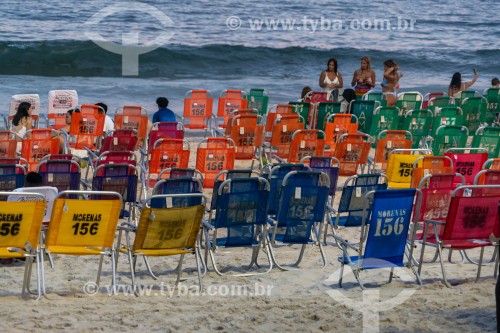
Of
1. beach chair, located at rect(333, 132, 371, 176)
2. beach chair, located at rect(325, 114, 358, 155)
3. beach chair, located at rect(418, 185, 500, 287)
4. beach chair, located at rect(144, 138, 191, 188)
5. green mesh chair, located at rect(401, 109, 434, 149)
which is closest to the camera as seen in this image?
beach chair, located at rect(418, 185, 500, 287)

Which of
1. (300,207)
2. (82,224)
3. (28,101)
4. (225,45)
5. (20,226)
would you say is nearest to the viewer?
(20,226)

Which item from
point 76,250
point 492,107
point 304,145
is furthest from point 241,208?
point 492,107

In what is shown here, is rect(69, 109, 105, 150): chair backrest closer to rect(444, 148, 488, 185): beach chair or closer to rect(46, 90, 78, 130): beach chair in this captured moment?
rect(46, 90, 78, 130): beach chair

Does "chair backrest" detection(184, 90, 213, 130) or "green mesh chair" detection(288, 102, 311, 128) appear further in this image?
"chair backrest" detection(184, 90, 213, 130)

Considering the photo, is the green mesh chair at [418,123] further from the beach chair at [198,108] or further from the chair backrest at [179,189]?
the chair backrest at [179,189]

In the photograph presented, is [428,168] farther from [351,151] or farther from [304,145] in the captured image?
[304,145]

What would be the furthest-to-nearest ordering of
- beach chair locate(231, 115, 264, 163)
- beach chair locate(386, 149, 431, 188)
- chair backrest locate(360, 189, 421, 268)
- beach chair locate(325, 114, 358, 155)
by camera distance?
beach chair locate(325, 114, 358, 155) < beach chair locate(231, 115, 264, 163) < beach chair locate(386, 149, 431, 188) < chair backrest locate(360, 189, 421, 268)

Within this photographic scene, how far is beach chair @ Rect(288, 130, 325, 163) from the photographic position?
13.5 metres

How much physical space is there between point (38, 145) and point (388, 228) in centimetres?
507

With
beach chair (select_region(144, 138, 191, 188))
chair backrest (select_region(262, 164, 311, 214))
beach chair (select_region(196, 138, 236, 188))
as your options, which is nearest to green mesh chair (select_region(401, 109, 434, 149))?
beach chair (select_region(196, 138, 236, 188))

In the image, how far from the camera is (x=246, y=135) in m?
14.4

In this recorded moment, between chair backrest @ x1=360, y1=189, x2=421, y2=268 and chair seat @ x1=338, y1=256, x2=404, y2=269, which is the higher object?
chair backrest @ x1=360, y1=189, x2=421, y2=268

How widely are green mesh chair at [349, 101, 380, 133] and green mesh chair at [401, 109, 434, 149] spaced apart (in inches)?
29.7

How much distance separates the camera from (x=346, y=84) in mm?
30812
